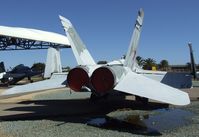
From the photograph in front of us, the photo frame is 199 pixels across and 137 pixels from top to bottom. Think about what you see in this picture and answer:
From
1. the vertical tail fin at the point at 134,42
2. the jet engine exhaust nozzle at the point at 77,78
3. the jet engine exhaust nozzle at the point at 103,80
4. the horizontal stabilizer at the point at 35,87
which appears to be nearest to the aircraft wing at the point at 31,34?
the vertical tail fin at the point at 134,42

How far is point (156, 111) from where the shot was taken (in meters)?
16.6

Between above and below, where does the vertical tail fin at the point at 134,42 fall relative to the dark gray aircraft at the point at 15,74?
above

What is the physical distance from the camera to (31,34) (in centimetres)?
5512

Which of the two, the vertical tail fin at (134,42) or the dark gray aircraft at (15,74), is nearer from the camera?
the vertical tail fin at (134,42)

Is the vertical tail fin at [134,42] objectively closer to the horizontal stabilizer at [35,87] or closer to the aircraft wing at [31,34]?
the horizontal stabilizer at [35,87]

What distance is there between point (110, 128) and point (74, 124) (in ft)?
5.13

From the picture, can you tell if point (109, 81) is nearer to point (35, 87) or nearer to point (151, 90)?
point (151, 90)

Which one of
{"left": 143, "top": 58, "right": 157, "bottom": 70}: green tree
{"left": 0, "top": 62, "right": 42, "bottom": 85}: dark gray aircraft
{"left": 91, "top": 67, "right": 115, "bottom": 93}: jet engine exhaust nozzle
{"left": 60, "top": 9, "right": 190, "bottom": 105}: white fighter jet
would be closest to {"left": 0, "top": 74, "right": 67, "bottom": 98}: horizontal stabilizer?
{"left": 60, "top": 9, "right": 190, "bottom": 105}: white fighter jet

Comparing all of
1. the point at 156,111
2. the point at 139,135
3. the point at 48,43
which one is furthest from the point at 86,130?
the point at 48,43

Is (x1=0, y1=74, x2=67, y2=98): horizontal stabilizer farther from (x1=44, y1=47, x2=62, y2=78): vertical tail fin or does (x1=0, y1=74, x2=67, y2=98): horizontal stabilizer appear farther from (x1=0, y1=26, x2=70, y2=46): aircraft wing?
(x1=0, y1=26, x2=70, y2=46): aircraft wing

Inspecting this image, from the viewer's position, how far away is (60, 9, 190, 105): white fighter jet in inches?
464

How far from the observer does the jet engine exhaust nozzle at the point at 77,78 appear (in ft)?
46.1

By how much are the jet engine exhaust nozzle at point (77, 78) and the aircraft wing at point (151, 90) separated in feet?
4.85

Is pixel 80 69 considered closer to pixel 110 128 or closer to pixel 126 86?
pixel 126 86
